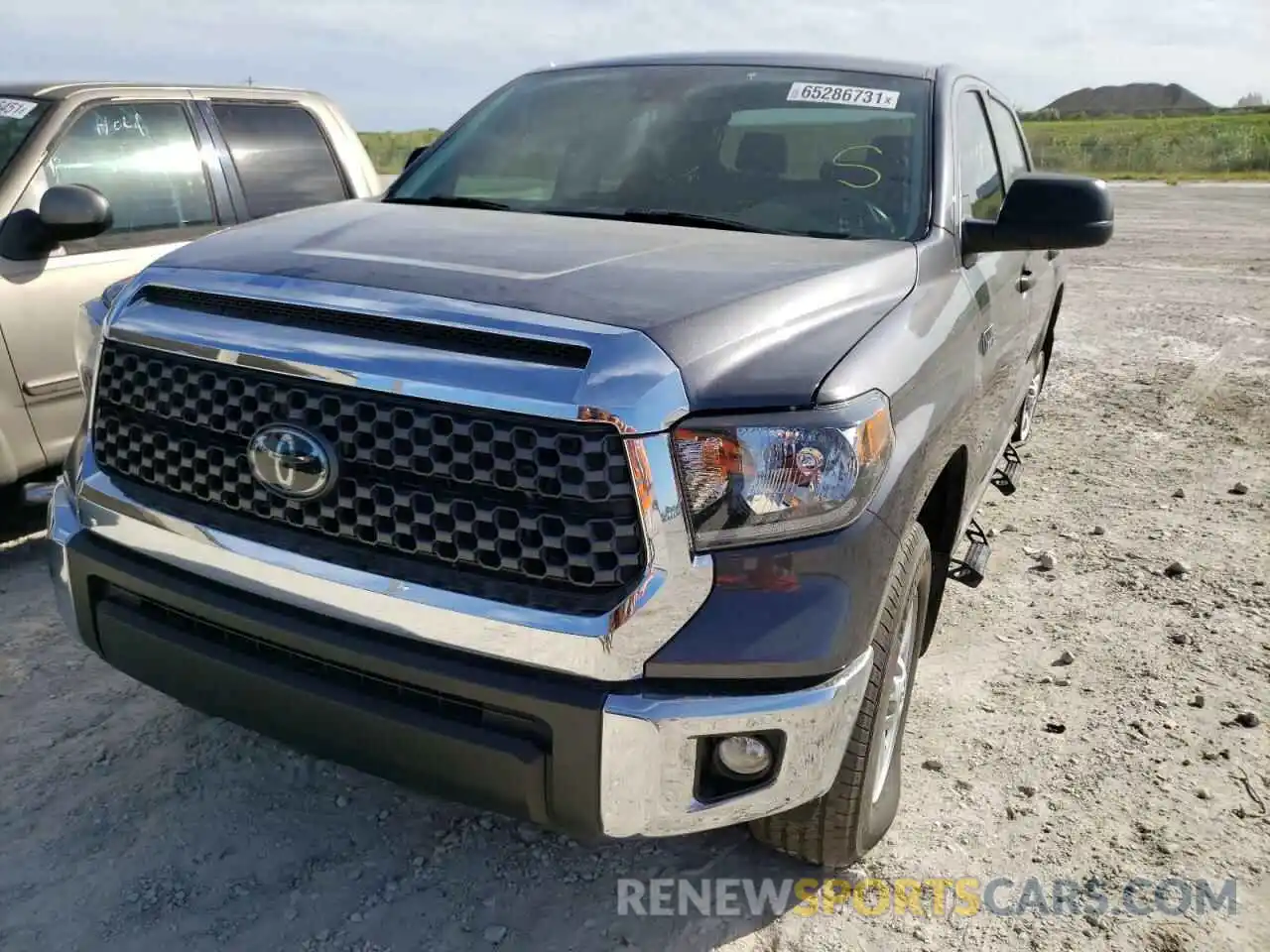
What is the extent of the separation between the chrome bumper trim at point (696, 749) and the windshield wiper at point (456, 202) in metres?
1.77

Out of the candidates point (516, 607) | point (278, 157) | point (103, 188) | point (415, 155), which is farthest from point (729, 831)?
point (278, 157)

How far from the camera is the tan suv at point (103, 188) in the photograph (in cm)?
395

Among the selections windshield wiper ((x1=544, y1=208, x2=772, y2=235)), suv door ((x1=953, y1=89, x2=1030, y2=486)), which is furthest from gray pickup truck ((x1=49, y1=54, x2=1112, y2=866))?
suv door ((x1=953, y1=89, x2=1030, y2=486))

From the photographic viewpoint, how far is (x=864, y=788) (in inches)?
88.5

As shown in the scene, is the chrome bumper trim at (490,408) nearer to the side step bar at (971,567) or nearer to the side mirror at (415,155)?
the side mirror at (415,155)

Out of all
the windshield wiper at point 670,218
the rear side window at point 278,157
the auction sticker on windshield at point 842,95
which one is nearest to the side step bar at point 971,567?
the windshield wiper at point 670,218

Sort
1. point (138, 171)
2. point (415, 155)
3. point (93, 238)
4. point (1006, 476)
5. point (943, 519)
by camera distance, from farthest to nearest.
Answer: point (1006, 476) → point (138, 171) → point (93, 238) → point (415, 155) → point (943, 519)

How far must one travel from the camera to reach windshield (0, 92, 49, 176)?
4211 millimetres

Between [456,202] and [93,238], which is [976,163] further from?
[93,238]

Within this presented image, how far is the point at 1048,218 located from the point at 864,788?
157cm

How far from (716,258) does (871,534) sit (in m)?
0.78

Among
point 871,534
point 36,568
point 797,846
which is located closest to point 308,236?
point 871,534

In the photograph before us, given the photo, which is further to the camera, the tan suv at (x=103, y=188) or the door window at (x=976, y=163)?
the tan suv at (x=103, y=188)

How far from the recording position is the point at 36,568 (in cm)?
406
